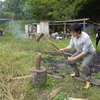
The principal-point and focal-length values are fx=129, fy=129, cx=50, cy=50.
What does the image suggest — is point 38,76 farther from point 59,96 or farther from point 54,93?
point 59,96

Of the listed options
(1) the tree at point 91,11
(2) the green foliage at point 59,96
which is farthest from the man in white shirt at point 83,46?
(1) the tree at point 91,11

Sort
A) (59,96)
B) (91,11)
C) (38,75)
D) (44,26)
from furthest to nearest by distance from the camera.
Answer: (91,11), (44,26), (38,75), (59,96)

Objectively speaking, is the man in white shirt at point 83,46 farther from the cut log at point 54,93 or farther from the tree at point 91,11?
the tree at point 91,11

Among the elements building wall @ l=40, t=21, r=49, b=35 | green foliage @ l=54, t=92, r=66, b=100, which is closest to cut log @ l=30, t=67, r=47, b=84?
green foliage @ l=54, t=92, r=66, b=100

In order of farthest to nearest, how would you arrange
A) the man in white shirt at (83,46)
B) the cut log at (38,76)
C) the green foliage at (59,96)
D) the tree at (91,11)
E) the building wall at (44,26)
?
the tree at (91,11), the building wall at (44,26), the cut log at (38,76), the man in white shirt at (83,46), the green foliage at (59,96)

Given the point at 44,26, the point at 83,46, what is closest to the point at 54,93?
the point at 83,46

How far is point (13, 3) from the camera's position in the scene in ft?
93.8

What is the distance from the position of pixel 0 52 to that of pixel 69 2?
17179 mm

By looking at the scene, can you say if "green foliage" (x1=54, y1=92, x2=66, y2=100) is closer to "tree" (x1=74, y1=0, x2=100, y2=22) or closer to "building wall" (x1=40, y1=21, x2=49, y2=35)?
"building wall" (x1=40, y1=21, x2=49, y2=35)

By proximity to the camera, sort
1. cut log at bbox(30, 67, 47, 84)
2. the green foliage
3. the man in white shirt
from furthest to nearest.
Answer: cut log at bbox(30, 67, 47, 84)
the man in white shirt
the green foliage

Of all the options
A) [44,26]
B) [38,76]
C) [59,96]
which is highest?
[44,26]

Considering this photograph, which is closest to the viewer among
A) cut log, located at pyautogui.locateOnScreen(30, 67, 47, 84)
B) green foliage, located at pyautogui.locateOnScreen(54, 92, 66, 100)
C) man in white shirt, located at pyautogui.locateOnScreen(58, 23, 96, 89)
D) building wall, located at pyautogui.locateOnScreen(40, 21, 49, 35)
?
green foliage, located at pyautogui.locateOnScreen(54, 92, 66, 100)

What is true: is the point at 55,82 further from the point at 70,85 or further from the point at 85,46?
the point at 85,46

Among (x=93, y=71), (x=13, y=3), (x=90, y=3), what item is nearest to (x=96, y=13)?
(x=90, y=3)
